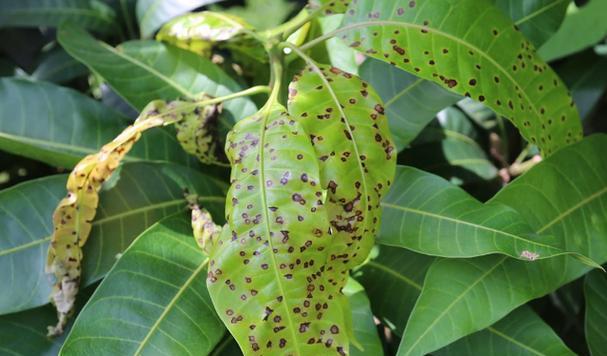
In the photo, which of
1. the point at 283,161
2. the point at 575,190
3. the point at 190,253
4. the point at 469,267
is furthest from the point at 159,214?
the point at 575,190

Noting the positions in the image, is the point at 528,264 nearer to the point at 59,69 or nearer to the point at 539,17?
the point at 539,17

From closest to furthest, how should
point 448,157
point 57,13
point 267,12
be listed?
point 448,157 → point 57,13 → point 267,12

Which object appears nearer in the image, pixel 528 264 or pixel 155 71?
pixel 528 264

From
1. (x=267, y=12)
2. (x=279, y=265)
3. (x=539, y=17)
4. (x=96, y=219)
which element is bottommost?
(x=267, y=12)

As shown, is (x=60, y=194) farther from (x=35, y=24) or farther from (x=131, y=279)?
(x=35, y=24)

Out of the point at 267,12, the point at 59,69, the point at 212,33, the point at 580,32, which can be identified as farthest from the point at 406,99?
the point at 267,12

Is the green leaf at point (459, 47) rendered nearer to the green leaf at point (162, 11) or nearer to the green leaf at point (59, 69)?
the green leaf at point (162, 11)
